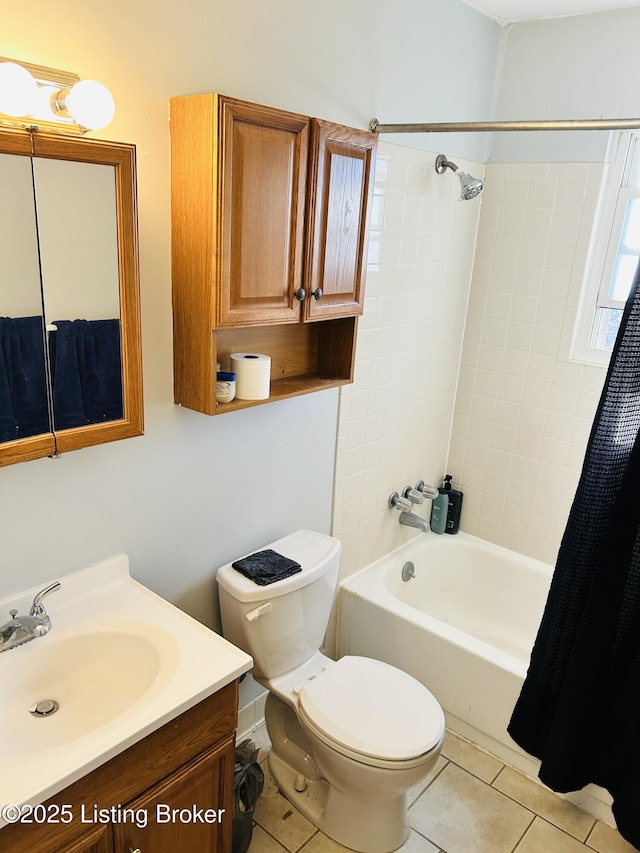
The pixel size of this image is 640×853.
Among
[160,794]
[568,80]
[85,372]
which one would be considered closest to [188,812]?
[160,794]

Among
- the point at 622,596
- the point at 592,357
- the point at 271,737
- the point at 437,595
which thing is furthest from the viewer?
the point at 437,595

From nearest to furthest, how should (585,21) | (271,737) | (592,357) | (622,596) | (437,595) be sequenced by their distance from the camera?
(622,596)
(271,737)
(585,21)
(592,357)
(437,595)

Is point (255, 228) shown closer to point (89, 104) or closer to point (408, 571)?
point (89, 104)

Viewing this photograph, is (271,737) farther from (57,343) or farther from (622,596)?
(57,343)

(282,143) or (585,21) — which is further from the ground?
(585,21)

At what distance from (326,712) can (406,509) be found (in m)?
1.07

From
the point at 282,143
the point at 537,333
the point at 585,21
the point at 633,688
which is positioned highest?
the point at 585,21

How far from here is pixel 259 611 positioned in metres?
1.86

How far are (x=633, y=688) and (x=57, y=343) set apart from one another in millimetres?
1816

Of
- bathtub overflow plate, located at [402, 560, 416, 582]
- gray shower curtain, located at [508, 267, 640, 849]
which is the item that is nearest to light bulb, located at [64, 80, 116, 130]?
gray shower curtain, located at [508, 267, 640, 849]

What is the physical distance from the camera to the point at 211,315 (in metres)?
1.56

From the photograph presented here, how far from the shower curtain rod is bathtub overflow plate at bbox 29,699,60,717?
5.96 feet

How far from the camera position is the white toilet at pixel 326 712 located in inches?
69.8

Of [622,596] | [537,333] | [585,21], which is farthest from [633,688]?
[585,21]
